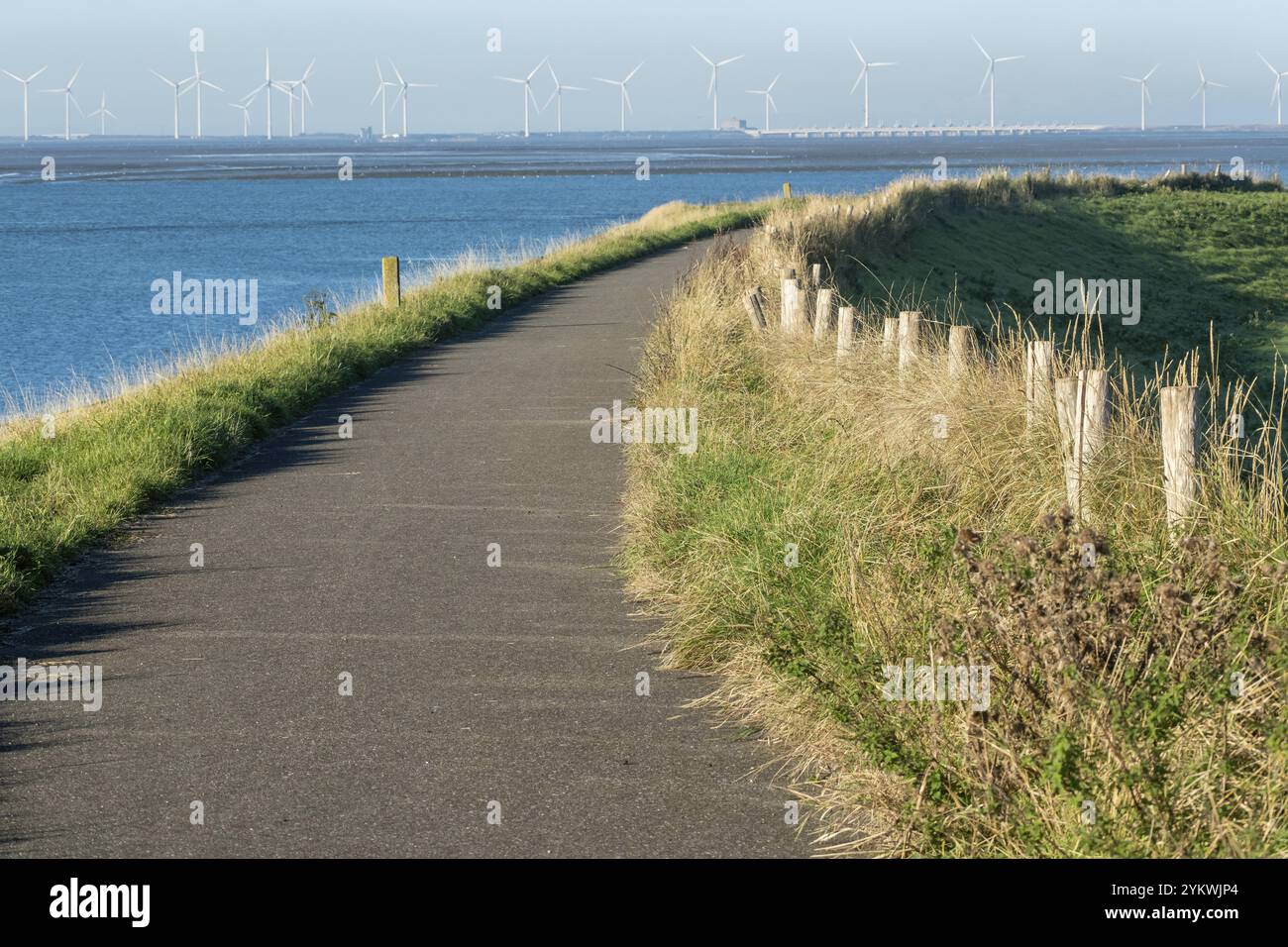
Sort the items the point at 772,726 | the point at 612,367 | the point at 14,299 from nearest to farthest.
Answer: the point at 772,726 → the point at 612,367 → the point at 14,299

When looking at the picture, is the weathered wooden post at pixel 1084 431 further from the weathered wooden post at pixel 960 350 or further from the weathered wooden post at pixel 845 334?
the weathered wooden post at pixel 845 334

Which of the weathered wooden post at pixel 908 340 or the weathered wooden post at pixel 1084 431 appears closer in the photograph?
the weathered wooden post at pixel 1084 431

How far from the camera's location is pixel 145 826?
545 cm

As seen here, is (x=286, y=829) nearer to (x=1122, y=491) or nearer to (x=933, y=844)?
(x=933, y=844)

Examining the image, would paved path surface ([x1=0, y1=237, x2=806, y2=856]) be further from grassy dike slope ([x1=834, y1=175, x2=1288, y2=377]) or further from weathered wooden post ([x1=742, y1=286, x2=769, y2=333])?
grassy dike slope ([x1=834, y1=175, x2=1288, y2=377])

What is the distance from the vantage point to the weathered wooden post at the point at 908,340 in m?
11.2

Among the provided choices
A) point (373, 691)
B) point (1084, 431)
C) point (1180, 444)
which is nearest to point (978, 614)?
point (1180, 444)

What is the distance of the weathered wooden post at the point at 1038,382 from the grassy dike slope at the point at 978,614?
0.11 metres

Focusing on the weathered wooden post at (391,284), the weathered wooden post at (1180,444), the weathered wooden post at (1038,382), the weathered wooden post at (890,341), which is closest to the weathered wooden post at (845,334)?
the weathered wooden post at (890,341)

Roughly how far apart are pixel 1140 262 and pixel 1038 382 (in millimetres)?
39670

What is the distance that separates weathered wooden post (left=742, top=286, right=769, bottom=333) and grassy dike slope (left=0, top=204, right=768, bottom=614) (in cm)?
485

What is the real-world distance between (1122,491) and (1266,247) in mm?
46624

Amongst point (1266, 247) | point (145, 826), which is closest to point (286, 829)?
point (145, 826)

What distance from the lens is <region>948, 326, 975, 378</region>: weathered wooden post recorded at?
1031 cm
